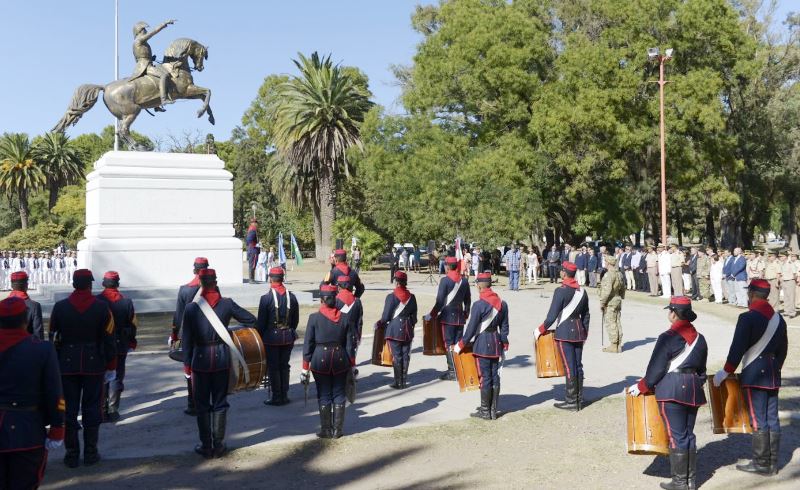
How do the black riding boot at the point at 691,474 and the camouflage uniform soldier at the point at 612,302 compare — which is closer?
the black riding boot at the point at 691,474

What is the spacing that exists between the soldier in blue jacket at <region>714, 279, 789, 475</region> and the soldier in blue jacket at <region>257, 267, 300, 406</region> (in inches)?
204

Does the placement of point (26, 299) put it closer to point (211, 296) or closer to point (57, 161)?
point (211, 296)

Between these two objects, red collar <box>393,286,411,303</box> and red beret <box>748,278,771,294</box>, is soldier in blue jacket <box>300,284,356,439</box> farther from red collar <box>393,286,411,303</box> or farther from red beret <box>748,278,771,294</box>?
red beret <box>748,278,771,294</box>

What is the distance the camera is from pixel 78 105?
795 inches

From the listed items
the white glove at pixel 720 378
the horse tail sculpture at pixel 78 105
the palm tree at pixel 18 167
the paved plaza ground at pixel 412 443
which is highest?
the palm tree at pixel 18 167

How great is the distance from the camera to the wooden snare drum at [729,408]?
6.90 meters

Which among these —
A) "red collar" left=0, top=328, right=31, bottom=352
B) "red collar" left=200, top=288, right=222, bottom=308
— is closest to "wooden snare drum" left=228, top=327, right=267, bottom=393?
"red collar" left=200, top=288, right=222, bottom=308

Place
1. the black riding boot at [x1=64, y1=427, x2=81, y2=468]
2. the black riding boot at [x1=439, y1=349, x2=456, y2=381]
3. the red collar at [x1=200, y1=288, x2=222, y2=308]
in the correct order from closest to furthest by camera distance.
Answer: the black riding boot at [x1=64, y1=427, x2=81, y2=468] < the red collar at [x1=200, y1=288, x2=222, y2=308] < the black riding boot at [x1=439, y1=349, x2=456, y2=381]

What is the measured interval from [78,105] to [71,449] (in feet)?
49.8

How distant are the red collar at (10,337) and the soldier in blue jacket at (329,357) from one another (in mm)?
3313

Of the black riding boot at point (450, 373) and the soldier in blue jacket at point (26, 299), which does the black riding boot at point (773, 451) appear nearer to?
the black riding boot at point (450, 373)

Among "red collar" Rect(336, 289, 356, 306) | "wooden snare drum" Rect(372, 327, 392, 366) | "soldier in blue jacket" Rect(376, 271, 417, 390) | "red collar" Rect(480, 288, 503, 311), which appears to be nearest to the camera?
"red collar" Rect(336, 289, 356, 306)

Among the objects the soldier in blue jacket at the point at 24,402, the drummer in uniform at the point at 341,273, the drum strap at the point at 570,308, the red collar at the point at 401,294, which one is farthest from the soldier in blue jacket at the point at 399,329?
the soldier in blue jacket at the point at 24,402

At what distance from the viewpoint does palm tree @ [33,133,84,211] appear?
63469mm
